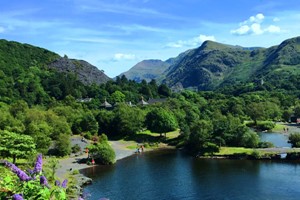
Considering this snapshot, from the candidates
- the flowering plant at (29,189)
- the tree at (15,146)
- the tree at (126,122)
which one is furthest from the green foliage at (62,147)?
the flowering plant at (29,189)

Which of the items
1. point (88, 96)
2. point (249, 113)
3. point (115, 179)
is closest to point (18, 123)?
point (115, 179)

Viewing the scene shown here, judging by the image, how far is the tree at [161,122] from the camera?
8975cm

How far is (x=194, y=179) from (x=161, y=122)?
33.7 m

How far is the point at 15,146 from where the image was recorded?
56.5 metres

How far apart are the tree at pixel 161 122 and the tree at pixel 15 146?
3763cm

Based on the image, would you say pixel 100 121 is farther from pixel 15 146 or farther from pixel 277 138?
pixel 277 138

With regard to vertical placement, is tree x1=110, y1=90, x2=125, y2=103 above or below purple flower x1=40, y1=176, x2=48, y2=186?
above

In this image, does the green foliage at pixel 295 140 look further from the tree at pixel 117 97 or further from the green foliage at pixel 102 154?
the tree at pixel 117 97

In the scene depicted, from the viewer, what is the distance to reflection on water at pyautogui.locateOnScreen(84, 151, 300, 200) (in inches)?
1934

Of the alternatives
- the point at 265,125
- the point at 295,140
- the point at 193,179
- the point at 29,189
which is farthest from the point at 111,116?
the point at 29,189

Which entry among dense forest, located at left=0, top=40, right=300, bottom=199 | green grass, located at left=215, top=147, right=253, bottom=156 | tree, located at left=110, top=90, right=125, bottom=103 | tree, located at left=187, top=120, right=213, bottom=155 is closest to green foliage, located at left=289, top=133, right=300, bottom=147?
dense forest, located at left=0, top=40, right=300, bottom=199

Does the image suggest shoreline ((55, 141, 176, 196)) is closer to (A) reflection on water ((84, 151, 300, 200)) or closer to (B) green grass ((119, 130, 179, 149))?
(B) green grass ((119, 130, 179, 149))

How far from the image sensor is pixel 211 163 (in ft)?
220

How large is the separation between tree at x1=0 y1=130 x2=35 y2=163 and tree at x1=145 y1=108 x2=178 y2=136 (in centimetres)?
3763
